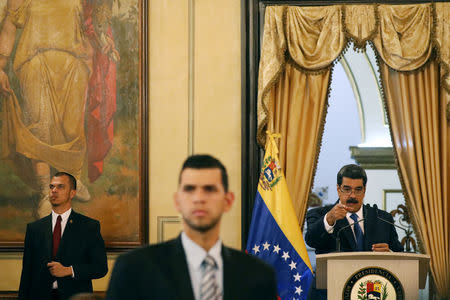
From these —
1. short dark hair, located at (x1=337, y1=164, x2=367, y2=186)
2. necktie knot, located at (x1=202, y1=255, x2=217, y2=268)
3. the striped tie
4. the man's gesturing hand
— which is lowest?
the man's gesturing hand

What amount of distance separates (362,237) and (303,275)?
2.79ft

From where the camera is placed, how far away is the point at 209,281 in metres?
1.84

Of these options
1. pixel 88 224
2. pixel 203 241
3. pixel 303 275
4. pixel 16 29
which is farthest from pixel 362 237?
pixel 16 29

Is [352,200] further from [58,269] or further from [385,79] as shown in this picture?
[58,269]

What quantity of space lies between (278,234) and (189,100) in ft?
5.63

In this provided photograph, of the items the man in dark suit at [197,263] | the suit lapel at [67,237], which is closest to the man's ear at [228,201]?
the man in dark suit at [197,263]

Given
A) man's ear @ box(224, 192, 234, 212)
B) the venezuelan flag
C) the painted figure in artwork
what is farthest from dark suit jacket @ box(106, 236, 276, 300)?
the painted figure in artwork

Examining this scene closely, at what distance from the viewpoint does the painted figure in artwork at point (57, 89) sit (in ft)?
21.1

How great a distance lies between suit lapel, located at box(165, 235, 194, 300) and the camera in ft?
5.85

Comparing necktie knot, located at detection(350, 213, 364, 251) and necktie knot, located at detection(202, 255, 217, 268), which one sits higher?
necktie knot, located at detection(202, 255, 217, 268)

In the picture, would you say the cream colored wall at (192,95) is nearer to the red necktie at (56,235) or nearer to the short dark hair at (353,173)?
the red necktie at (56,235)

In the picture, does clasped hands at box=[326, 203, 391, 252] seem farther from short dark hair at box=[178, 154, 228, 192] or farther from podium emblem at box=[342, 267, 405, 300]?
short dark hair at box=[178, 154, 228, 192]

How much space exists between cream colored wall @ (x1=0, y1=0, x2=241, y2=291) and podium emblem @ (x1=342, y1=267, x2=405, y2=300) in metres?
2.33

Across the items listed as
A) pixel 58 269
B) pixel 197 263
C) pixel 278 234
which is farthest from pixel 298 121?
pixel 197 263
